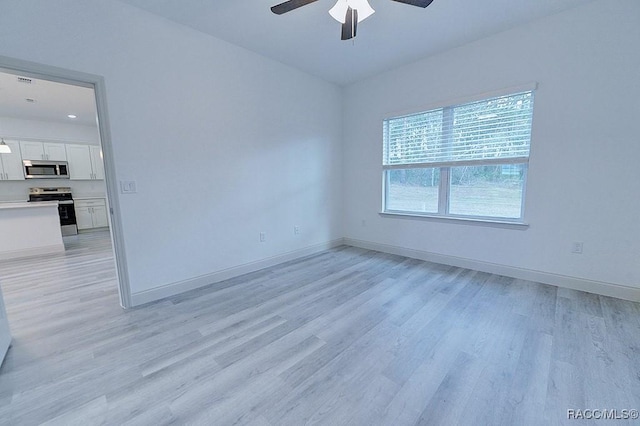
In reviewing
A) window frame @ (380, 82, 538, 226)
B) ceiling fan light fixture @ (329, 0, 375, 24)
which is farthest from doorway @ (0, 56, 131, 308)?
window frame @ (380, 82, 538, 226)

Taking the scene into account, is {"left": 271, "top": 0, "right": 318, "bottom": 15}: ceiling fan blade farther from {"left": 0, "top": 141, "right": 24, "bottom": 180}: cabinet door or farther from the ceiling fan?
{"left": 0, "top": 141, "right": 24, "bottom": 180}: cabinet door

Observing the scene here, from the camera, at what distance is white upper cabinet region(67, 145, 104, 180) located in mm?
6299

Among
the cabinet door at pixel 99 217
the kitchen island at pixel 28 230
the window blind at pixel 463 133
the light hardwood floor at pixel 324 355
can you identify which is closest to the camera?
the light hardwood floor at pixel 324 355

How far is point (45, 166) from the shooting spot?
5.87 meters

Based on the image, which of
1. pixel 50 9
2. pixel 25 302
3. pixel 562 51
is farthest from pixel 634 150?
pixel 25 302

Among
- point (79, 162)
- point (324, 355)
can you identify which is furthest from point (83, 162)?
point (324, 355)

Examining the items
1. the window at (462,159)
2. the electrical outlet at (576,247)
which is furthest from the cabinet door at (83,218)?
the electrical outlet at (576,247)

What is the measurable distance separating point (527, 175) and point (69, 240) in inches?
333

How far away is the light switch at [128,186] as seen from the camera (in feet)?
7.76

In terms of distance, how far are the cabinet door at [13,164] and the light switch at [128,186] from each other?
586 cm

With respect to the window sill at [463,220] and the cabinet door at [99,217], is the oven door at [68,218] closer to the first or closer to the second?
the cabinet door at [99,217]

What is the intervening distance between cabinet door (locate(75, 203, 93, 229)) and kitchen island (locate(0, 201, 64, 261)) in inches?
81.1

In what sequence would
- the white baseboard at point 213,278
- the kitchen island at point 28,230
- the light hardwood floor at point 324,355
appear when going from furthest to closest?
the kitchen island at point 28,230, the white baseboard at point 213,278, the light hardwood floor at point 324,355

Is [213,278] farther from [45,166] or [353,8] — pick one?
[45,166]
